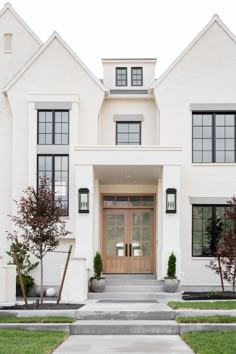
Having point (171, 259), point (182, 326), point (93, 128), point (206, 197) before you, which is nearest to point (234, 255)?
point (171, 259)

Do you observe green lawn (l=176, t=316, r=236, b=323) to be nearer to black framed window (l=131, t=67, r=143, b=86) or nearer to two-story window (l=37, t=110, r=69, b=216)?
two-story window (l=37, t=110, r=69, b=216)

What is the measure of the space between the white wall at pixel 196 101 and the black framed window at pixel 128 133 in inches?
60.3

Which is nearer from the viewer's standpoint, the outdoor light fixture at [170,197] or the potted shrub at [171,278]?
the potted shrub at [171,278]

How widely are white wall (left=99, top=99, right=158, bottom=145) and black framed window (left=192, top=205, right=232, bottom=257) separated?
3.52 metres

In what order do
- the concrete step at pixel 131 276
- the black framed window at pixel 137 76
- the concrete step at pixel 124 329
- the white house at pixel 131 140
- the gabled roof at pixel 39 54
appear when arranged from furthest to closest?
the black framed window at pixel 137 76 → the gabled roof at pixel 39 54 → the white house at pixel 131 140 → the concrete step at pixel 131 276 → the concrete step at pixel 124 329

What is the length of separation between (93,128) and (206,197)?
497 centimetres

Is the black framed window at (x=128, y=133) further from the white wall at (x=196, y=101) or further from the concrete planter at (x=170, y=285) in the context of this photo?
the concrete planter at (x=170, y=285)

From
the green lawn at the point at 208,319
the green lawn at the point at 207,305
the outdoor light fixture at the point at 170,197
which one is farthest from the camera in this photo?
the outdoor light fixture at the point at 170,197

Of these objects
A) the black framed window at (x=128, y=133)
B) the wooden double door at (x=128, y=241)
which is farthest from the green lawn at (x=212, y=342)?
the black framed window at (x=128, y=133)

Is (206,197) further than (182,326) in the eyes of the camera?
Yes

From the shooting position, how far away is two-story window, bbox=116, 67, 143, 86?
26.7m

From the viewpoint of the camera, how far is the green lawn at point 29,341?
443 inches

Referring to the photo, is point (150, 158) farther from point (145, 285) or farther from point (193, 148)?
point (145, 285)

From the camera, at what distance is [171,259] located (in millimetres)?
21375
